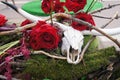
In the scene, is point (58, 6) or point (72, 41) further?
point (58, 6)

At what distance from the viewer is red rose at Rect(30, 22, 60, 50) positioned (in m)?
0.99

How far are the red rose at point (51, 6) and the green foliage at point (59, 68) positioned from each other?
0.21 meters

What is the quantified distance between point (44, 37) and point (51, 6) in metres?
0.13

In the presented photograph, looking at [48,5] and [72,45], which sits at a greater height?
[48,5]

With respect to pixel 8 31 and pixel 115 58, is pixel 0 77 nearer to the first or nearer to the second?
pixel 8 31

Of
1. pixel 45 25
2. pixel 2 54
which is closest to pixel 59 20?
pixel 45 25

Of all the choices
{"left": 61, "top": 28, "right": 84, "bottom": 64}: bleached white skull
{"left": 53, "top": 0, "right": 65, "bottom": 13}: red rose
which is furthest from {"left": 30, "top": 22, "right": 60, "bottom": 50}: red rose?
{"left": 53, "top": 0, "right": 65, "bottom": 13}: red rose

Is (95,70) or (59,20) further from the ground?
(59,20)

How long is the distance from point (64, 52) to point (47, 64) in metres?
0.08

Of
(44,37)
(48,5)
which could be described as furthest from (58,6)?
(44,37)

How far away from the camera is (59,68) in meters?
0.99

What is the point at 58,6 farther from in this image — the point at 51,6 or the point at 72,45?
the point at 72,45

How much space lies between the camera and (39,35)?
100 centimetres

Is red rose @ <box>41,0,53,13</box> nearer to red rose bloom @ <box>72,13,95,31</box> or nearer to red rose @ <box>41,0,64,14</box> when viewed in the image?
red rose @ <box>41,0,64,14</box>
